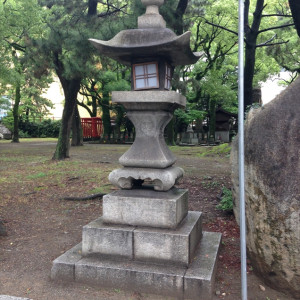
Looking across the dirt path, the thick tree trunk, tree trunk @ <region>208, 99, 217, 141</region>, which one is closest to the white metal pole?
the dirt path

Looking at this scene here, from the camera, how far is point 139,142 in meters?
4.25

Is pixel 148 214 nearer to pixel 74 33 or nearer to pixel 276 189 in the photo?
pixel 276 189

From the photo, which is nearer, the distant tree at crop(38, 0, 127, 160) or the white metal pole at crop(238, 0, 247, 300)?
the white metal pole at crop(238, 0, 247, 300)

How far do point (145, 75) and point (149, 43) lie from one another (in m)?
0.44

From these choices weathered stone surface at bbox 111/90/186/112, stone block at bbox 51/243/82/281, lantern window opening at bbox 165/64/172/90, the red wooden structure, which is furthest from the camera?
the red wooden structure

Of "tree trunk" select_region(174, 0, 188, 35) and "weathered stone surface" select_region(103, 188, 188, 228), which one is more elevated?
"tree trunk" select_region(174, 0, 188, 35)

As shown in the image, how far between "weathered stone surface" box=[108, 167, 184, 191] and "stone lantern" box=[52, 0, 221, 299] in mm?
12

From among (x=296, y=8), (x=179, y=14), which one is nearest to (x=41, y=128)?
(x=179, y=14)

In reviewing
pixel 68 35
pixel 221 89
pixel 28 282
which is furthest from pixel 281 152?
pixel 221 89

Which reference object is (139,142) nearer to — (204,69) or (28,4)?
(28,4)

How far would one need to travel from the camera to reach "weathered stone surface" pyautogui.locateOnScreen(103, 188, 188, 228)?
3.86 metres

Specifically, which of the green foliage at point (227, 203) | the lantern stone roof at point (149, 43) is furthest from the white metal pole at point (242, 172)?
the green foliage at point (227, 203)

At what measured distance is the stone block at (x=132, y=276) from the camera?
3.47 m

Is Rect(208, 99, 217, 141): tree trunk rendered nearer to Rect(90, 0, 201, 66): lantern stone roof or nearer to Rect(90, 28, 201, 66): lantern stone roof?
Rect(90, 0, 201, 66): lantern stone roof
